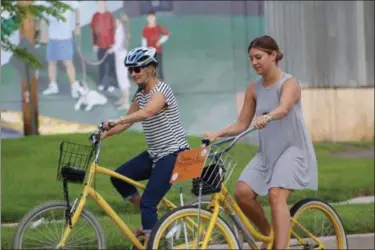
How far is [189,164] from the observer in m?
6.14

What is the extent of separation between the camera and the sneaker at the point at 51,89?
58.5 feet

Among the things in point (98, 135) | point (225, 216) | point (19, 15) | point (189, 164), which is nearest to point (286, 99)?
point (189, 164)

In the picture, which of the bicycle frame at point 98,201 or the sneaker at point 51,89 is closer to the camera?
the bicycle frame at point 98,201

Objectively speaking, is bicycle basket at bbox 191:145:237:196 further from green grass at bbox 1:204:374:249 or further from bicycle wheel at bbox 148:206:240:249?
green grass at bbox 1:204:374:249

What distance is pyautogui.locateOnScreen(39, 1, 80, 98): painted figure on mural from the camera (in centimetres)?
1777

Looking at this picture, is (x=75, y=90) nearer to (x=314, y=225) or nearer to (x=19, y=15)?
(x=19, y=15)

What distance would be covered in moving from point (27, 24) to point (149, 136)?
11.1 meters

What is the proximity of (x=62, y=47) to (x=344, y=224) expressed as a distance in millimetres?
9219

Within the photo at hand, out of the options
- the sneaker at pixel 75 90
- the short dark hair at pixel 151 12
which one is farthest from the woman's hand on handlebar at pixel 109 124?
the short dark hair at pixel 151 12

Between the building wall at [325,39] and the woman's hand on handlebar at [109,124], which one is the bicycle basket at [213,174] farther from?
the building wall at [325,39]

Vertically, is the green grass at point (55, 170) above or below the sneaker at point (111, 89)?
below

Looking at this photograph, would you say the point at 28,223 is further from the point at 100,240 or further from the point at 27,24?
the point at 27,24

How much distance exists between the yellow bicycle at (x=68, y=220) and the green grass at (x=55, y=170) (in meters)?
4.46

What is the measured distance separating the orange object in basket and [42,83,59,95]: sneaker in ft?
38.7
